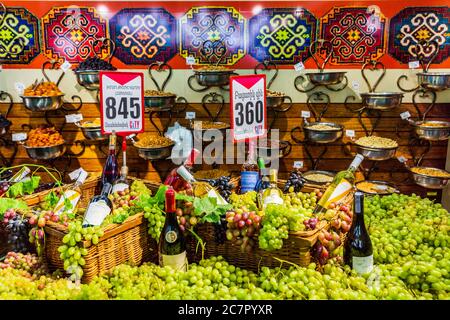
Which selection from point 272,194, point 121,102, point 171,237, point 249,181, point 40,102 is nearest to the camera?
point 171,237

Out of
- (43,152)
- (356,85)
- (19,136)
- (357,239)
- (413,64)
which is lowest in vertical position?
(357,239)

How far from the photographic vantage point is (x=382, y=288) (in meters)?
1.60

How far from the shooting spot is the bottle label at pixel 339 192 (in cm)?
203

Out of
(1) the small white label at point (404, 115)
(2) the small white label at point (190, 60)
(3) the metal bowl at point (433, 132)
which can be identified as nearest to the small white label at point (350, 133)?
(1) the small white label at point (404, 115)

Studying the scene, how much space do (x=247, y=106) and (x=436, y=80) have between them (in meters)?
2.23

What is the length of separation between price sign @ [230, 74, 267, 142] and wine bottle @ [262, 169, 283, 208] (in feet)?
1.31

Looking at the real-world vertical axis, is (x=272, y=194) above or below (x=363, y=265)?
above

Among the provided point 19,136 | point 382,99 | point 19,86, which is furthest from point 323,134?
point 19,86

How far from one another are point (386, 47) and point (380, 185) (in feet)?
4.23

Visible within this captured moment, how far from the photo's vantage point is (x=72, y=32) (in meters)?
4.35

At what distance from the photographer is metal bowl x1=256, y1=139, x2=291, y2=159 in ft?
13.4

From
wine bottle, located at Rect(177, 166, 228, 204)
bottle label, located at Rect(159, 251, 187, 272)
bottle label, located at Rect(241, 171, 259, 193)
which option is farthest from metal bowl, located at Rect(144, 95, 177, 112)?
bottle label, located at Rect(159, 251, 187, 272)

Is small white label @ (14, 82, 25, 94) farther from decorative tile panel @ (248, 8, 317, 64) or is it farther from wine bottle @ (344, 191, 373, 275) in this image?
wine bottle @ (344, 191, 373, 275)

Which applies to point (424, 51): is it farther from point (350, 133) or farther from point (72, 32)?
point (72, 32)
